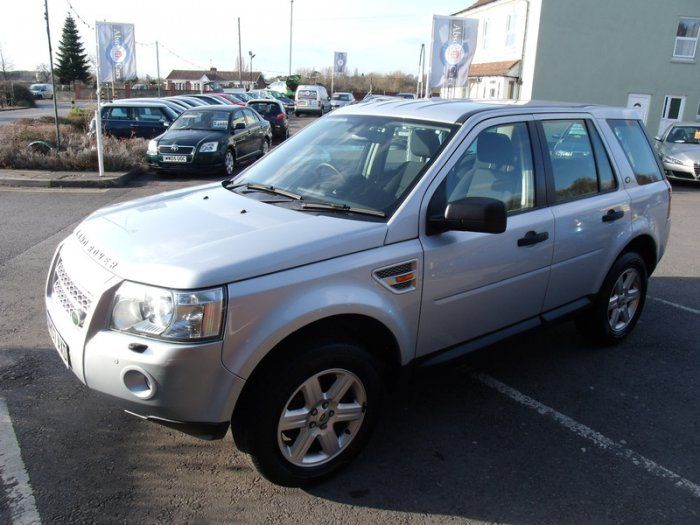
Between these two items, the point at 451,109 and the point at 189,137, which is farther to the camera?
the point at 189,137

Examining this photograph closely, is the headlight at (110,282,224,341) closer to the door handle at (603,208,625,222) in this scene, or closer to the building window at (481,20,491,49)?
the door handle at (603,208,625,222)

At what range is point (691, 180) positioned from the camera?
14.6 metres

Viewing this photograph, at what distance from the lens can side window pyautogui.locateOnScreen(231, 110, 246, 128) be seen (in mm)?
14070

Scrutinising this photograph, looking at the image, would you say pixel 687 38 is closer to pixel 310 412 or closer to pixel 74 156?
pixel 74 156

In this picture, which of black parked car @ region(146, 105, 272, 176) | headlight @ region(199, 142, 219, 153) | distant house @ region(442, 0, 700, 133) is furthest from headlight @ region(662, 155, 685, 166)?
headlight @ region(199, 142, 219, 153)

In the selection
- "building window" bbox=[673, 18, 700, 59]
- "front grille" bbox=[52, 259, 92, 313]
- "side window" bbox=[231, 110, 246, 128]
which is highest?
"building window" bbox=[673, 18, 700, 59]

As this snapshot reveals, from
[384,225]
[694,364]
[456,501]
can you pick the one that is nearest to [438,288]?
[384,225]

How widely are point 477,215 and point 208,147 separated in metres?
11.1

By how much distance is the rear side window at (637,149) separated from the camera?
181 inches

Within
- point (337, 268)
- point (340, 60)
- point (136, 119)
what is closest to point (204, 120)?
point (136, 119)

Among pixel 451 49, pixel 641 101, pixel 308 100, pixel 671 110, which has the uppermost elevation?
pixel 451 49

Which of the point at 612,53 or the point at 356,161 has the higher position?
the point at 612,53

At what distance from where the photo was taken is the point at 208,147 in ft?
42.9

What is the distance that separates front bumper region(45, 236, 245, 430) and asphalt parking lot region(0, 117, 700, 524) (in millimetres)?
213
